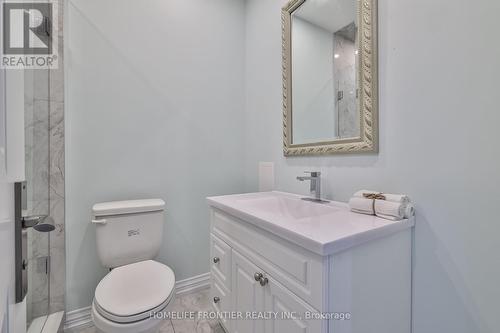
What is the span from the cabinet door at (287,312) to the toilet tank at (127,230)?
91cm

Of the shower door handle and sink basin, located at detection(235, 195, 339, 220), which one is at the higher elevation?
the shower door handle

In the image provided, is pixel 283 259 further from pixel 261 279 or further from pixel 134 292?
pixel 134 292

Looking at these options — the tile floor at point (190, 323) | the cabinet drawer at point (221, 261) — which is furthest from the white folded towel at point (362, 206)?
the tile floor at point (190, 323)

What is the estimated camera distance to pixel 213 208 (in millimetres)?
1327

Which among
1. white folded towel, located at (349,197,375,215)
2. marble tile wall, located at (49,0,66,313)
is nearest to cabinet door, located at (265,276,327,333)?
white folded towel, located at (349,197,375,215)

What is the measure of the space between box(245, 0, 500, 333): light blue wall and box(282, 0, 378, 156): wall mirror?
0.06 m

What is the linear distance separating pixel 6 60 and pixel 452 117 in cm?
122

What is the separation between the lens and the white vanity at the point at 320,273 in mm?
664

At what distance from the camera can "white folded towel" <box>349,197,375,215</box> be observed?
917 millimetres

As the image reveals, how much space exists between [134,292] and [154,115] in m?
1.11

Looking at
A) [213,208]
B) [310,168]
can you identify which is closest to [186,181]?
[213,208]

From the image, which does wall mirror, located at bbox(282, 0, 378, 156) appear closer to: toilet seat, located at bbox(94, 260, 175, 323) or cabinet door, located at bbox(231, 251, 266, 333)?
cabinet door, located at bbox(231, 251, 266, 333)

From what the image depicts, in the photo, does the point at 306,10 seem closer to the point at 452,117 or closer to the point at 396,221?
the point at 452,117

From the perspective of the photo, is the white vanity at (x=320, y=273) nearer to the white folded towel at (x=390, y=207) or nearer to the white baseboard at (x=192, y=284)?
the white folded towel at (x=390, y=207)
